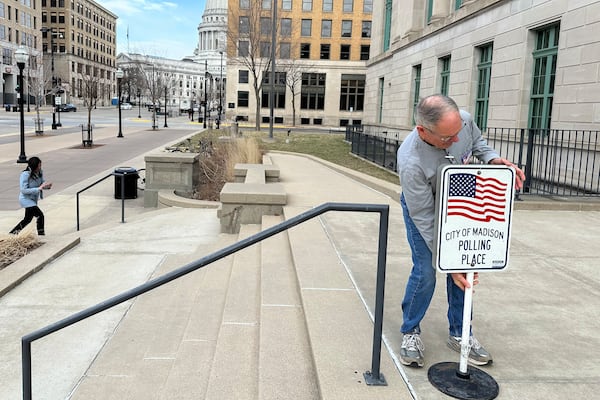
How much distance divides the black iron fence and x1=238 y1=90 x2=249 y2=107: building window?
130 feet

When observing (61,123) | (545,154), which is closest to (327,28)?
(61,123)

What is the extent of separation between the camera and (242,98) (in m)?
66.2

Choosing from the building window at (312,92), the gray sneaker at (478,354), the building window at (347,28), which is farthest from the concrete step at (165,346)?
the building window at (347,28)

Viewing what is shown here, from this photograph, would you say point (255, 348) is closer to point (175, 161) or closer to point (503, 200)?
point (503, 200)

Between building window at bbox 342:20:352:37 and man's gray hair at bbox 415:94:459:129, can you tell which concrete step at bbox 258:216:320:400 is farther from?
building window at bbox 342:20:352:37

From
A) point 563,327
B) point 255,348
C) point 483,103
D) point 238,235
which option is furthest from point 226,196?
point 483,103

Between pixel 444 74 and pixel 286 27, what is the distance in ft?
137

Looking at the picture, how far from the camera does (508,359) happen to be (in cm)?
355

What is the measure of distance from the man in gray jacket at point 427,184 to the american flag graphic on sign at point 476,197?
0.24 meters

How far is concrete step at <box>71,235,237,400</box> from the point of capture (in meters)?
3.83

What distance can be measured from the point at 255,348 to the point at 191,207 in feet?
25.0

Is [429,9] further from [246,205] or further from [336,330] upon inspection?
[336,330]

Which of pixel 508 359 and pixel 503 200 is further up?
pixel 503 200

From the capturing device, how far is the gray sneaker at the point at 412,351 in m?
3.38
